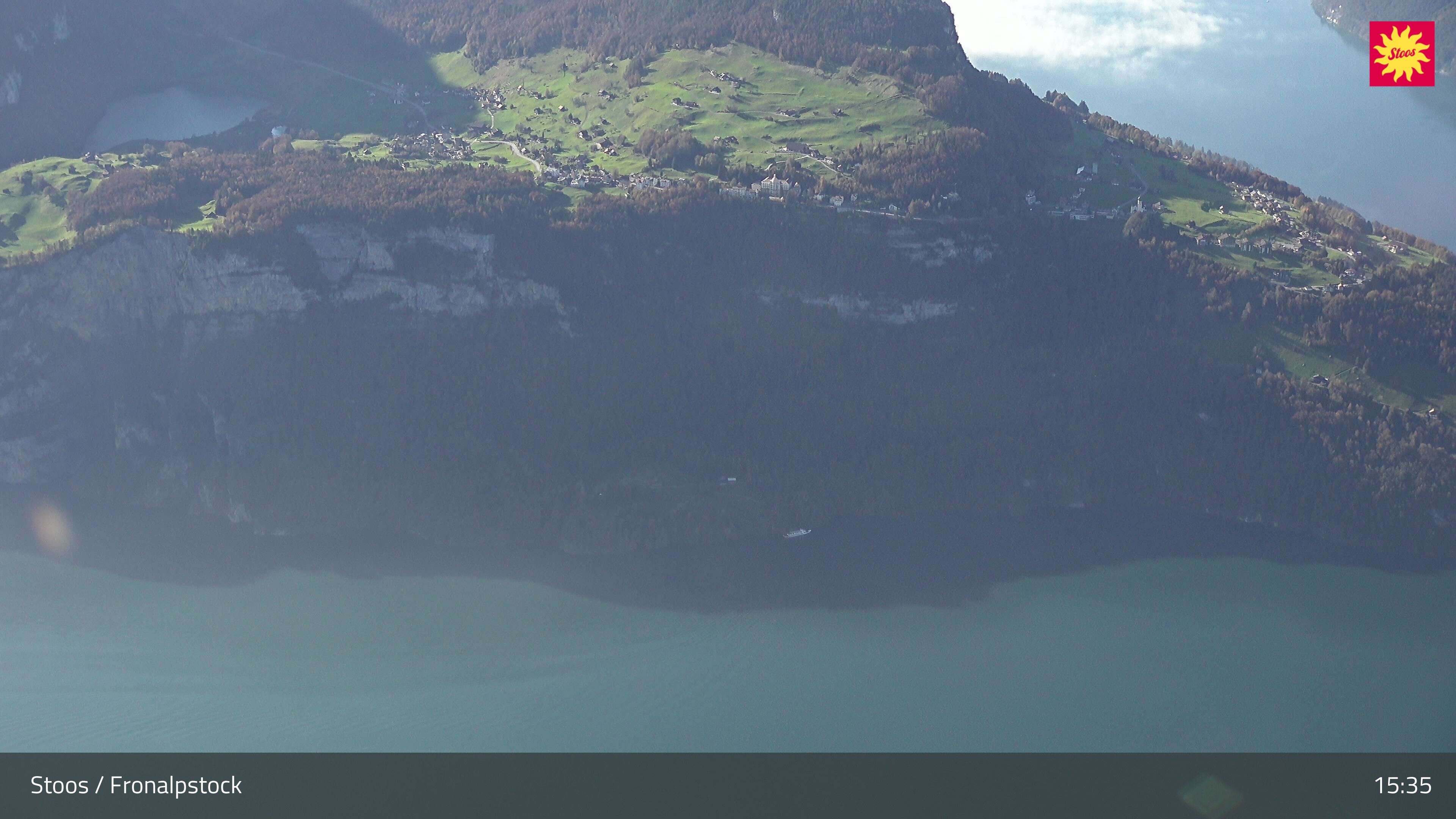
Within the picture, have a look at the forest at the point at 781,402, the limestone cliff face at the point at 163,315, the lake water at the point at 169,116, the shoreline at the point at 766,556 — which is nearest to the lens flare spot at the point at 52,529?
the shoreline at the point at 766,556

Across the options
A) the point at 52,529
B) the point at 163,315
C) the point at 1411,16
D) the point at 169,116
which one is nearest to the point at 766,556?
the point at 163,315

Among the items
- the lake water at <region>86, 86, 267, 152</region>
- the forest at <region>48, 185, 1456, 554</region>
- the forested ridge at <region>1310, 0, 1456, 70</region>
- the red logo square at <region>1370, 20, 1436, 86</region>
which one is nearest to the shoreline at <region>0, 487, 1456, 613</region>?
the forest at <region>48, 185, 1456, 554</region>

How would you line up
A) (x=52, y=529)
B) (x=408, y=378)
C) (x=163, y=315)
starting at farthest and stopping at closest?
(x=163, y=315)
(x=408, y=378)
(x=52, y=529)

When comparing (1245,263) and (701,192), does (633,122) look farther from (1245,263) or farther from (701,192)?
(1245,263)

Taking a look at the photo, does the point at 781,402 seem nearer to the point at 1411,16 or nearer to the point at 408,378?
the point at 408,378

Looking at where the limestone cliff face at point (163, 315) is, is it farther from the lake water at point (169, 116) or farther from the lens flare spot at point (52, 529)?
the lake water at point (169, 116)

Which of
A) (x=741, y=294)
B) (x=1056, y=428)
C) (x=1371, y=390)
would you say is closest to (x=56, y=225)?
(x=741, y=294)
